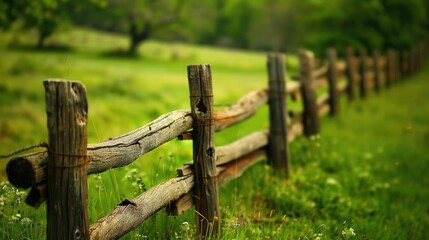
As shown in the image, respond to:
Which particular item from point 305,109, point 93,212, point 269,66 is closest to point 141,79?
point 305,109

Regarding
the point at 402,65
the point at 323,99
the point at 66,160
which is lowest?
the point at 323,99

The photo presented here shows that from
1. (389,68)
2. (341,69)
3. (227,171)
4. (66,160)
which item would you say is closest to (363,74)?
(341,69)

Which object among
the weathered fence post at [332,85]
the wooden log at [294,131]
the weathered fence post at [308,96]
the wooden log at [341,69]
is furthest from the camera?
the wooden log at [341,69]

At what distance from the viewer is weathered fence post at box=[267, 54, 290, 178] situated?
5480 millimetres

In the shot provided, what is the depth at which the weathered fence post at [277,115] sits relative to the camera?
5.48m

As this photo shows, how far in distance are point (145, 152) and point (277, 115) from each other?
9.62 feet

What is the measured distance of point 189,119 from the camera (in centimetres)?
339

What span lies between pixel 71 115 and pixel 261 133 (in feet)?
11.2

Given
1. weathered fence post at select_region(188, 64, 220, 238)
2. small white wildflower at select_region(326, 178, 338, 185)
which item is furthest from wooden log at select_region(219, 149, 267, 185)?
small white wildflower at select_region(326, 178, 338, 185)

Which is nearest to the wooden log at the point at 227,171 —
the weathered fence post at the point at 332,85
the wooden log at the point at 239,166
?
the wooden log at the point at 239,166

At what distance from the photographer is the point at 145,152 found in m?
2.86

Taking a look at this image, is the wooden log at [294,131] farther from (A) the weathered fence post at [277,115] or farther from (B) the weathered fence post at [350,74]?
(B) the weathered fence post at [350,74]

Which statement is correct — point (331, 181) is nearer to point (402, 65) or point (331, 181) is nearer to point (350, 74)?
point (350, 74)

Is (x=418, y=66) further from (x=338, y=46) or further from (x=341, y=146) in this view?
(x=341, y=146)
